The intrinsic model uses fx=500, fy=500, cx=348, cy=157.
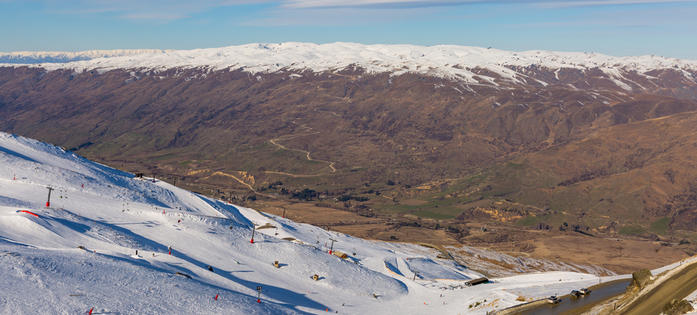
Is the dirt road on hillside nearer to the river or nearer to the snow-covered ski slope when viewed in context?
the river

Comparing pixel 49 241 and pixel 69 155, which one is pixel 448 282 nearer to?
pixel 49 241

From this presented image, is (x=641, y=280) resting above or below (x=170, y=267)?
above

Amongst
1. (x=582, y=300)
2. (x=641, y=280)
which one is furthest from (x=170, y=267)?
(x=641, y=280)

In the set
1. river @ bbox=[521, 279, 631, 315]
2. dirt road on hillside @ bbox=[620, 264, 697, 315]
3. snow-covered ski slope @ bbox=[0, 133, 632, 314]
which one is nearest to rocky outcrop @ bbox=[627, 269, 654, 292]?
dirt road on hillside @ bbox=[620, 264, 697, 315]

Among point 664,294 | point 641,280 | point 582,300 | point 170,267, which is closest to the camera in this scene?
point 664,294

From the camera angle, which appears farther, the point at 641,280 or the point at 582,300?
the point at 582,300

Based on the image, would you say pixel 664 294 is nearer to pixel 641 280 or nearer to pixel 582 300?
pixel 641 280

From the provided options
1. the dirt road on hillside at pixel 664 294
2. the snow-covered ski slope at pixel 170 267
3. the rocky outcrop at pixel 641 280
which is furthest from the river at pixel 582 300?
the dirt road on hillside at pixel 664 294
